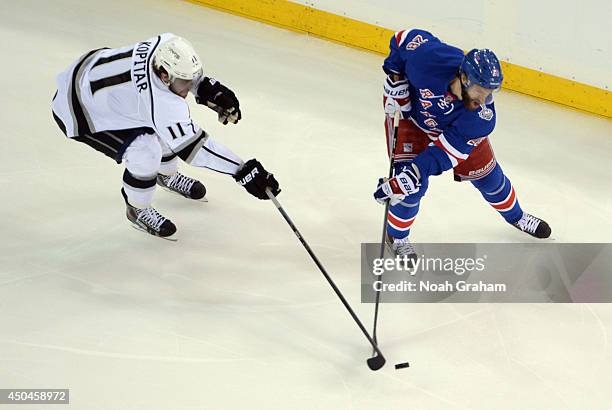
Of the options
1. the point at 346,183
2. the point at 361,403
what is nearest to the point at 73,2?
the point at 346,183

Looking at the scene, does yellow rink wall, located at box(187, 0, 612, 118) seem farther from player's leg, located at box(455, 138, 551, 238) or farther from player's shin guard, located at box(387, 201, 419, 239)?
player's shin guard, located at box(387, 201, 419, 239)

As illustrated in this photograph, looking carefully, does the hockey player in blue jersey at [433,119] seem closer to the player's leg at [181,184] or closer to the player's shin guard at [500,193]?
the player's shin guard at [500,193]

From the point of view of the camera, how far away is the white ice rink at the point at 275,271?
9.37 feet

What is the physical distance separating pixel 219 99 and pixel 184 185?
62 centimetres

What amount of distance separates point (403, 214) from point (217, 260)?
80cm

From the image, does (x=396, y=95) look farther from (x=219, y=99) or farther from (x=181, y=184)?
(x=181, y=184)

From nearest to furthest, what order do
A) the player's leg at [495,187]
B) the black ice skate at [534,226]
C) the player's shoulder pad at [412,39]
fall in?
the player's shoulder pad at [412,39], the player's leg at [495,187], the black ice skate at [534,226]

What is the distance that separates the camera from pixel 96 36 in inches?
212

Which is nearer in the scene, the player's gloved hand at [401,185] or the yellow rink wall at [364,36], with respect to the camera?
the player's gloved hand at [401,185]

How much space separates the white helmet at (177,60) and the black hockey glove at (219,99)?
0.37m

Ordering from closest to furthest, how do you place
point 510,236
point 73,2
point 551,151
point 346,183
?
point 510,236
point 346,183
point 551,151
point 73,2

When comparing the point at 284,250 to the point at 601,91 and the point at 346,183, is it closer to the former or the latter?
the point at 346,183

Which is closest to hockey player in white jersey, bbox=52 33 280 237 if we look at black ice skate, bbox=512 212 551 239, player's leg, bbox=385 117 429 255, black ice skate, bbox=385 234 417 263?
player's leg, bbox=385 117 429 255

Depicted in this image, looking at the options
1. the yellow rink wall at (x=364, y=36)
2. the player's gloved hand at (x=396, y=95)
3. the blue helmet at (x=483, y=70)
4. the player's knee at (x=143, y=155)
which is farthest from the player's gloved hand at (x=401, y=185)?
the yellow rink wall at (x=364, y=36)
